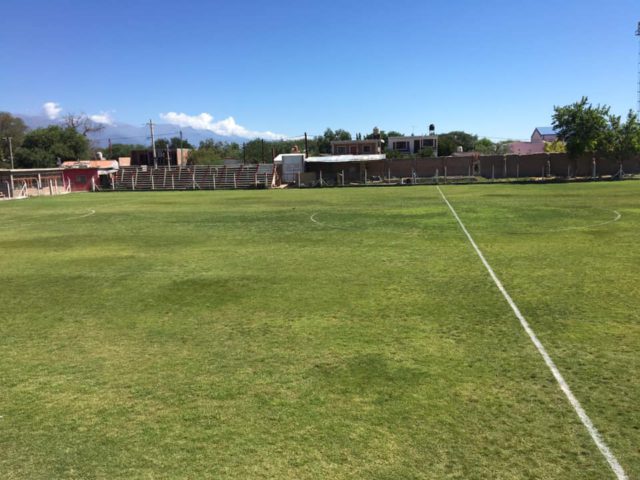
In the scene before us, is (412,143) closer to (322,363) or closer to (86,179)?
(86,179)

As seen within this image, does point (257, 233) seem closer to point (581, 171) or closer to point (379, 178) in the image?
point (379, 178)

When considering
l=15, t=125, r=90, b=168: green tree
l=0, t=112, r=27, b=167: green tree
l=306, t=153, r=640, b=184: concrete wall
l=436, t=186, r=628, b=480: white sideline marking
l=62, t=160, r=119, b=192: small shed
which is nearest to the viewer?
l=436, t=186, r=628, b=480: white sideline marking

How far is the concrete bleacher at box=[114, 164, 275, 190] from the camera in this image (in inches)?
2169

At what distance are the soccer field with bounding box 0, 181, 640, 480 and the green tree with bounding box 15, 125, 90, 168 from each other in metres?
82.2

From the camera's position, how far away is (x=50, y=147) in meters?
87.9

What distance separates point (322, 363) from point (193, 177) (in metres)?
52.0

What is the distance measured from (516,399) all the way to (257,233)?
13661 millimetres

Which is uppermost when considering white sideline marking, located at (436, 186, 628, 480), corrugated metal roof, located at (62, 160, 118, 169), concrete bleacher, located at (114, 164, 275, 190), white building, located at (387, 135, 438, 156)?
white building, located at (387, 135, 438, 156)

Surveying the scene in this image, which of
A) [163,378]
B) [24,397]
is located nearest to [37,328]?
[24,397]

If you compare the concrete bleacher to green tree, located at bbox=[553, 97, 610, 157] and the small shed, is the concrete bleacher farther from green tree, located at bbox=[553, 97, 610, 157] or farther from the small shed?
green tree, located at bbox=[553, 97, 610, 157]

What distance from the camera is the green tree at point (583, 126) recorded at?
43688mm

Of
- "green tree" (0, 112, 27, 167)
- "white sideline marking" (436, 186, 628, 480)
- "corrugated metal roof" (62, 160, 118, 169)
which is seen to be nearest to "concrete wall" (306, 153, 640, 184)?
"corrugated metal roof" (62, 160, 118, 169)

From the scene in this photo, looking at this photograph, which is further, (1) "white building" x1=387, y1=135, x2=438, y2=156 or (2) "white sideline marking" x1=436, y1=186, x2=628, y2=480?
(1) "white building" x1=387, y1=135, x2=438, y2=156

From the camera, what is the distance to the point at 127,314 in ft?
28.3
